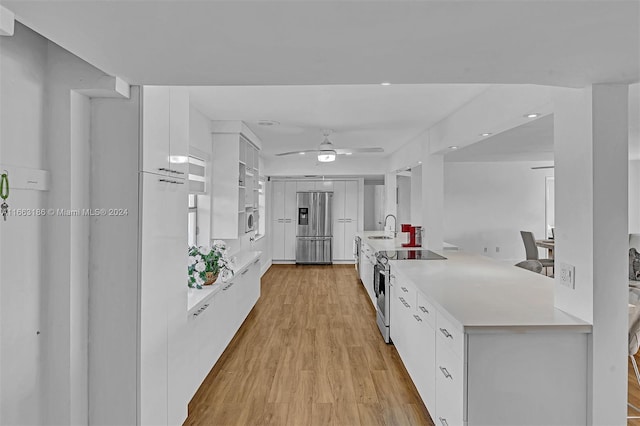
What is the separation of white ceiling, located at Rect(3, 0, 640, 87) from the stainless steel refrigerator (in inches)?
289

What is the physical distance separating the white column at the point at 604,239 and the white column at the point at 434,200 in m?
2.79

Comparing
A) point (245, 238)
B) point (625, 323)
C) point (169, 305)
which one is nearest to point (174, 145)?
point (169, 305)

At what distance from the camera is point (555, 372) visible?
1.99 meters

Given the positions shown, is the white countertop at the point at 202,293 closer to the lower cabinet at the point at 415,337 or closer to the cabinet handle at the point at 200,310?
the cabinet handle at the point at 200,310

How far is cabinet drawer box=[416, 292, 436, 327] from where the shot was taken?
2479 mm

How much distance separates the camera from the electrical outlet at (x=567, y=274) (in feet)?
6.84

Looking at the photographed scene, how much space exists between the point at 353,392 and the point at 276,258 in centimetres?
657

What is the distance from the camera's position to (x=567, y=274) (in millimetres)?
2131

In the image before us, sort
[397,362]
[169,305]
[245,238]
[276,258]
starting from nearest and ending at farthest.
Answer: [169,305], [397,362], [245,238], [276,258]

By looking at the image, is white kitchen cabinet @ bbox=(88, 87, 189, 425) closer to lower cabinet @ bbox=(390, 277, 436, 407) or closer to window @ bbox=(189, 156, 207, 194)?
lower cabinet @ bbox=(390, 277, 436, 407)

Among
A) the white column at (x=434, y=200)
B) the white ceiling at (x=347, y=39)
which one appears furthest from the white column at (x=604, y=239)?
the white column at (x=434, y=200)

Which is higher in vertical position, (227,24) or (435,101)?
(435,101)

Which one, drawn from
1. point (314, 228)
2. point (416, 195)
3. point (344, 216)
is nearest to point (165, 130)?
point (314, 228)

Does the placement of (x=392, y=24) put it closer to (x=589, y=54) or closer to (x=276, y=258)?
(x=589, y=54)
